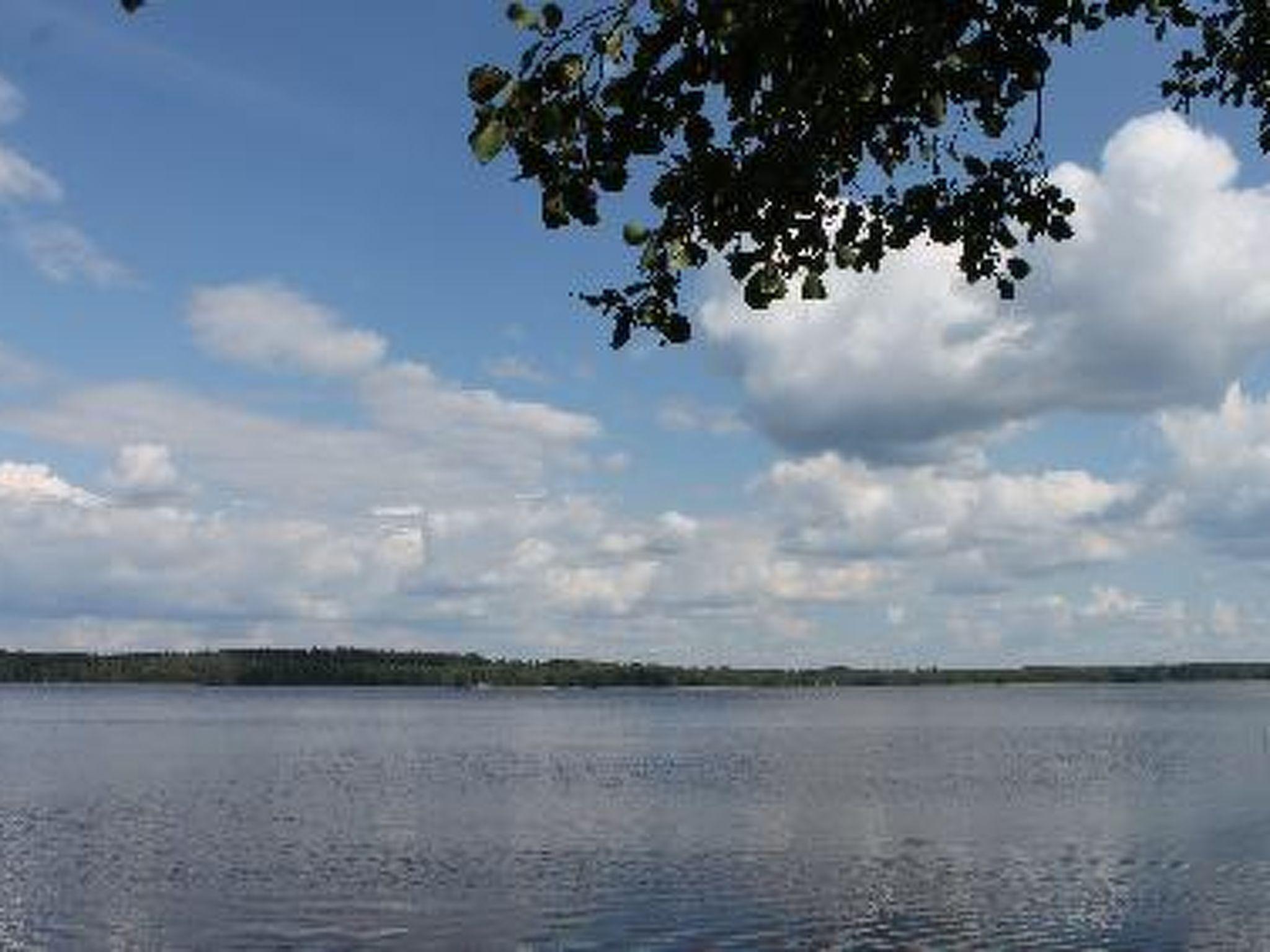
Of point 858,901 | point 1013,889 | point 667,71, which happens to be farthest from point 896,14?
point 1013,889

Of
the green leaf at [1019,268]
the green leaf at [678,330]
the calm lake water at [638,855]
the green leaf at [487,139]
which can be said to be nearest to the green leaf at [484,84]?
the green leaf at [487,139]

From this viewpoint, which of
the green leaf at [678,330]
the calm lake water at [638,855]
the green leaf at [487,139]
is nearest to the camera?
the green leaf at [487,139]

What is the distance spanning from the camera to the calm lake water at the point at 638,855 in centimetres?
4597

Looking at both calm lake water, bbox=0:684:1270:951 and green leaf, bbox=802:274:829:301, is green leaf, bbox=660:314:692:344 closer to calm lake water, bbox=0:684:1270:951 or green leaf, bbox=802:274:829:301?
green leaf, bbox=802:274:829:301

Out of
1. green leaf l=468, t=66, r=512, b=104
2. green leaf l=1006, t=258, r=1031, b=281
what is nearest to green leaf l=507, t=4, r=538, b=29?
green leaf l=468, t=66, r=512, b=104

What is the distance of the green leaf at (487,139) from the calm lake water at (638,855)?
37.0 meters

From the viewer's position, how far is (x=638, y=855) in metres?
62.3

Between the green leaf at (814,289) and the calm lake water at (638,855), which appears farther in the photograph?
the calm lake water at (638,855)

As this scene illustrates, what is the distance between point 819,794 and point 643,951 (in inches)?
1922

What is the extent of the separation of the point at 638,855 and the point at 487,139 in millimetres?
55909

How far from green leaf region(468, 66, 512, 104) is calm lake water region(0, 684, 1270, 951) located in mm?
36948

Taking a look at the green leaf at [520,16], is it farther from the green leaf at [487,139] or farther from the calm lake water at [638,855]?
the calm lake water at [638,855]

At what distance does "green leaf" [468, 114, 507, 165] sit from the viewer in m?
8.84

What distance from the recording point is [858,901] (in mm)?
50562
